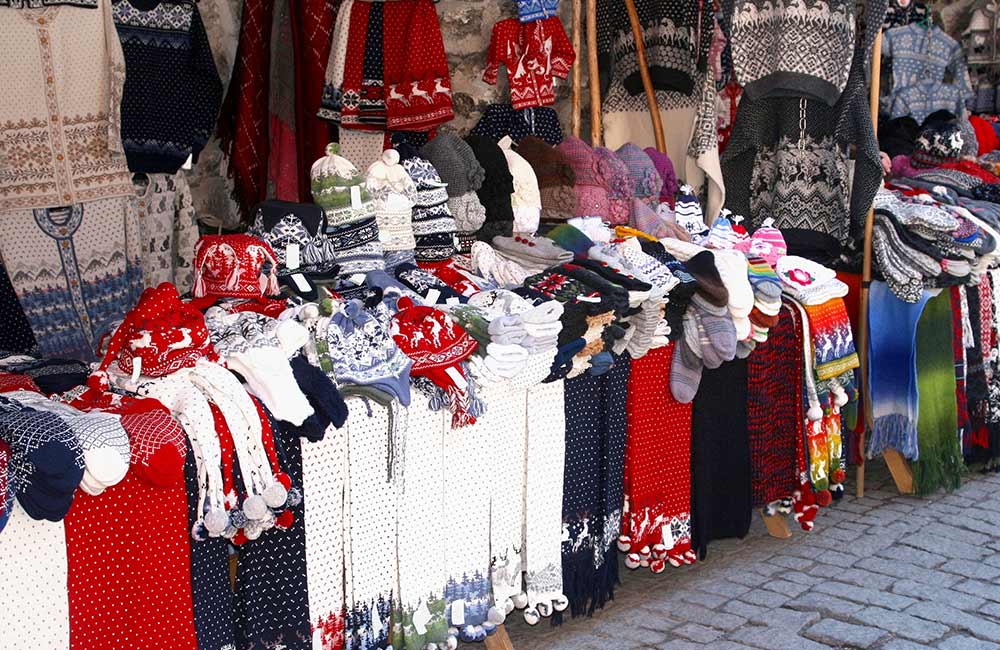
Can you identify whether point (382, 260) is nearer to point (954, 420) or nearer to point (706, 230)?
point (706, 230)

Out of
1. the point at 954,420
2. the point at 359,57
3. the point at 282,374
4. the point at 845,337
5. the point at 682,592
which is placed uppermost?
the point at 359,57

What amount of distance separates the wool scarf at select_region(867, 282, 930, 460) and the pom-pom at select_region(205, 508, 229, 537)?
3.05 m

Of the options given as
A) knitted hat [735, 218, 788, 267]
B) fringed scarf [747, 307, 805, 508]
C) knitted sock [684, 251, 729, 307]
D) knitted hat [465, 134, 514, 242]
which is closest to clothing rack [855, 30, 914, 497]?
knitted hat [735, 218, 788, 267]

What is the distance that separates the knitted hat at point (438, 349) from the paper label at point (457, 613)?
523 millimetres

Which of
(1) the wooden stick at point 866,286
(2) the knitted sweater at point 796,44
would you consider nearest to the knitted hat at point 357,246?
(2) the knitted sweater at point 796,44

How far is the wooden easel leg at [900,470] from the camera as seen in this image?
15.4 feet

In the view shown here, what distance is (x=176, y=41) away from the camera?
4016 millimetres

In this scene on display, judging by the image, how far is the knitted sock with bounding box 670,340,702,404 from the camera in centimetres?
356

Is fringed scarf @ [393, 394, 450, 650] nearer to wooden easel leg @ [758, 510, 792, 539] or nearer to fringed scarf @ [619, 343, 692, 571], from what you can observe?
fringed scarf @ [619, 343, 692, 571]

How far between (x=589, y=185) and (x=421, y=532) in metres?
1.75

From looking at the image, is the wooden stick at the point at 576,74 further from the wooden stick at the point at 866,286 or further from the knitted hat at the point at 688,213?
the wooden stick at the point at 866,286

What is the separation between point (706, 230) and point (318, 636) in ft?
7.59

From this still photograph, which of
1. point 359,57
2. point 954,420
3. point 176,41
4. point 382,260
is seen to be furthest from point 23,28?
point 954,420

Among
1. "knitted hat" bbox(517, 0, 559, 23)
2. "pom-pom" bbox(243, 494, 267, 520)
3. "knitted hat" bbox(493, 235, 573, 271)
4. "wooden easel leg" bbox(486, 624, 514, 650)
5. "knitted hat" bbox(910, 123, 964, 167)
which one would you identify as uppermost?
"knitted hat" bbox(517, 0, 559, 23)
